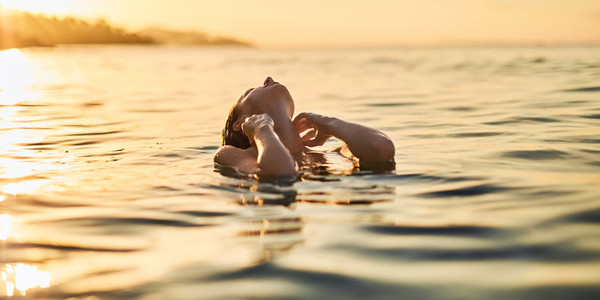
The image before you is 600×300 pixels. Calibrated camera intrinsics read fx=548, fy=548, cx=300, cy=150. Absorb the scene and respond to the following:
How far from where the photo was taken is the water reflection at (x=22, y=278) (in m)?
2.43

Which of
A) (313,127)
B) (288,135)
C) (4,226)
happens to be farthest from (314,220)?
(313,127)

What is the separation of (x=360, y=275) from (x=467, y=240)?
697 mm

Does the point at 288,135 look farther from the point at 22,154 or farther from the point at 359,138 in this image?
the point at 22,154

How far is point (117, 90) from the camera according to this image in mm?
15336

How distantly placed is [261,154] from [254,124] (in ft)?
1.33

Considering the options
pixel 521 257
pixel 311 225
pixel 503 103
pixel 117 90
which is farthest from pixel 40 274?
pixel 117 90

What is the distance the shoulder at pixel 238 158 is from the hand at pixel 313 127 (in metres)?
0.57

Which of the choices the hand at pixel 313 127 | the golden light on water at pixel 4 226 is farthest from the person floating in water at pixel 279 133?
the golden light on water at pixel 4 226

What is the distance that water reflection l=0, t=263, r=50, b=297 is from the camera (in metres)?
2.43

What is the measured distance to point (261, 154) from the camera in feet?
14.1

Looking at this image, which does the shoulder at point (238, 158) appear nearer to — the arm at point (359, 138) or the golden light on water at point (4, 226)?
the arm at point (359, 138)

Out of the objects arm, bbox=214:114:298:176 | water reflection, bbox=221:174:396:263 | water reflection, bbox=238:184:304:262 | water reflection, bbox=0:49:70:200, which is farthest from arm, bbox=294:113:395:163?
water reflection, bbox=0:49:70:200

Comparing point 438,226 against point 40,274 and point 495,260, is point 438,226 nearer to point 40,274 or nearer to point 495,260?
point 495,260

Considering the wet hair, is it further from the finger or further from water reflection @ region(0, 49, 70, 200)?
water reflection @ region(0, 49, 70, 200)
